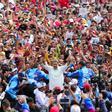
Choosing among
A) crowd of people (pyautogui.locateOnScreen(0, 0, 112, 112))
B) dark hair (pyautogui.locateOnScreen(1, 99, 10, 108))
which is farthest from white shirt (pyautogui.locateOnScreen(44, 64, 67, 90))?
dark hair (pyautogui.locateOnScreen(1, 99, 10, 108))

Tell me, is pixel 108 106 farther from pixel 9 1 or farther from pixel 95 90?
pixel 9 1

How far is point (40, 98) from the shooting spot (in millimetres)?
15750

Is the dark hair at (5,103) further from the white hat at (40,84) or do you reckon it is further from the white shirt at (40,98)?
the white hat at (40,84)

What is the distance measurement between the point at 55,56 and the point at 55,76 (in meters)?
3.57

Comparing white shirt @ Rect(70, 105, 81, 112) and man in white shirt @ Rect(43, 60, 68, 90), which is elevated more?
man in white shirt @ Rect(43, 60, 68, 90)

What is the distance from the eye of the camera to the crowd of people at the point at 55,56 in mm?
15734

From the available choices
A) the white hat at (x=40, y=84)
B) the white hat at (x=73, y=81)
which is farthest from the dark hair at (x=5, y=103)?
the white hat at (x=73, y=81)

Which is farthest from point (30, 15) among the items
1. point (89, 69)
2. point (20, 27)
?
point (89, 69)

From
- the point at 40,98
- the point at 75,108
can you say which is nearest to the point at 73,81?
the point at 40,98

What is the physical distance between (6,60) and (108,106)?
11.8 feet

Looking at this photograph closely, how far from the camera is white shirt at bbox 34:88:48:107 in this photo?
51.5 ft

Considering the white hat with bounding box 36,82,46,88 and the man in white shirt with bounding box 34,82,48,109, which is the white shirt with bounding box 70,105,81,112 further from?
the white hat with bounding box 36,82,46,88

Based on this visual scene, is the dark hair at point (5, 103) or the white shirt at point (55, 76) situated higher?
the dark hair at point (5, 103)

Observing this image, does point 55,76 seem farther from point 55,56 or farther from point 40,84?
point 55,56
